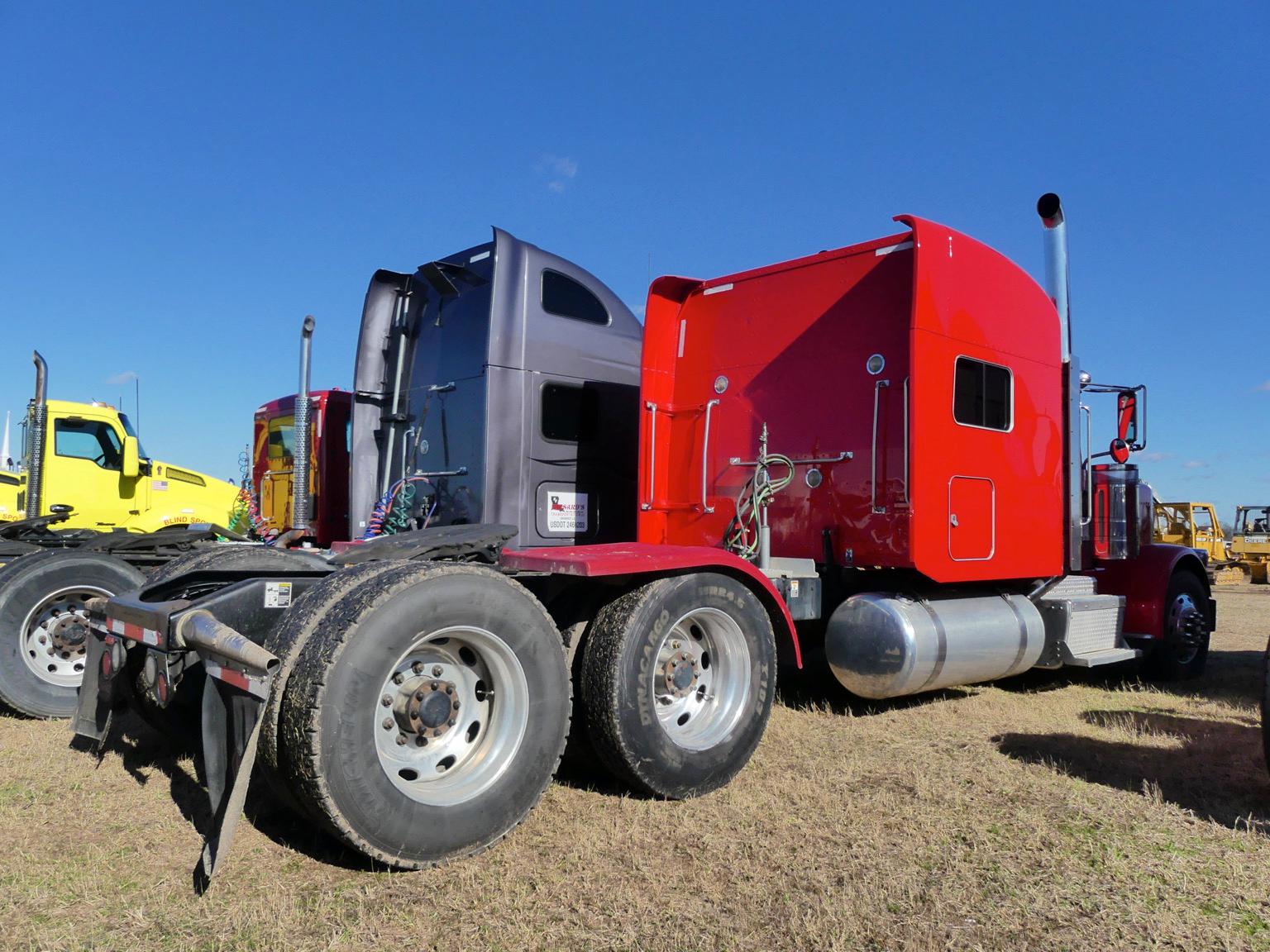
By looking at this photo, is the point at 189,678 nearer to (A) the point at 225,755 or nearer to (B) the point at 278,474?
(A) the point at 225,755

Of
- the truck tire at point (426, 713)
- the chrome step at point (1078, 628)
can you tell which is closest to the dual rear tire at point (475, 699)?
the truck tire at point (426, 713)

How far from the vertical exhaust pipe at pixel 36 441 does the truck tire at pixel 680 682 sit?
6912 mm

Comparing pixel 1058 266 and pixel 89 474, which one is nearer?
pixel 1058 266

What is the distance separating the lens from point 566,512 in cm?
667

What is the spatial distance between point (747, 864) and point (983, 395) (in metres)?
4.02

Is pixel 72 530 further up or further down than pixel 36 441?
further down

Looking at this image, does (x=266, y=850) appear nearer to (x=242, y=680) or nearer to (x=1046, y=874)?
(x=242, y=680)

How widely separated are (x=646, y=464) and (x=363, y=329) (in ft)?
8.00

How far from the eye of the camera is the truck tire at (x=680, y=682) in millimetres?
4148

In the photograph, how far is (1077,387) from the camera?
7.31 m

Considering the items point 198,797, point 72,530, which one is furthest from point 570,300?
point 72,530

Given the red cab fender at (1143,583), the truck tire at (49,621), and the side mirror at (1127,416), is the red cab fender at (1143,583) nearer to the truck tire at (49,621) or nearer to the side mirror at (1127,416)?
the side mirror at (1127,416)

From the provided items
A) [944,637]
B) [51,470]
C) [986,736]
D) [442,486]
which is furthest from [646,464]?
[51,470]

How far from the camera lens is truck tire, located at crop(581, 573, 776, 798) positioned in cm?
415
